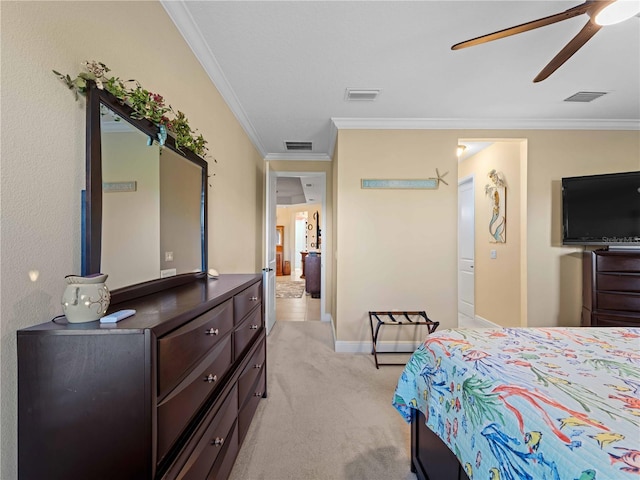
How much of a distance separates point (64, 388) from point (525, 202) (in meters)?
4.23

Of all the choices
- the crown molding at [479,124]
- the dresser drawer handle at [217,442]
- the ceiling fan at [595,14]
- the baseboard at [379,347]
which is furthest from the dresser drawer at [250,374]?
the crown molding at [479,124]

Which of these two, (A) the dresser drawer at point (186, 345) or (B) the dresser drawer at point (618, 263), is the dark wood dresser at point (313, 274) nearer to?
(B) the dresser drawer at point (618, 263)

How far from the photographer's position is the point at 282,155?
4395mm

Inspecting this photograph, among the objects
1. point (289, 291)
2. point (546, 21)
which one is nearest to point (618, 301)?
point (546, 21)

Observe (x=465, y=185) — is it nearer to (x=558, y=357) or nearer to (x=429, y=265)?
(x=429, y=265)

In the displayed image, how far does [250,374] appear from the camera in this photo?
1.76 m

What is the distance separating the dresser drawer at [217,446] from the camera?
1.00 metres

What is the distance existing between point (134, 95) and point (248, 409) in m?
1.86

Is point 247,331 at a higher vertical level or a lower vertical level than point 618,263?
lower

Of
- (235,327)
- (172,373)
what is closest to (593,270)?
(235,327)

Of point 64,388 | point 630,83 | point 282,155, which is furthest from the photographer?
point 282,155

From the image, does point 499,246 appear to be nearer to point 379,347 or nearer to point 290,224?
point 379,347

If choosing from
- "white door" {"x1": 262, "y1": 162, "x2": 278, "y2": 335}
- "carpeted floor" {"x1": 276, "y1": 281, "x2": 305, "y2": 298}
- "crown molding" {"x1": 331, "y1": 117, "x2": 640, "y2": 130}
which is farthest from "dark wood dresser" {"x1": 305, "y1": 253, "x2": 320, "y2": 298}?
"crown molding" {"x1": 331, "y1": 117, "x2": 640, "y2": 130}

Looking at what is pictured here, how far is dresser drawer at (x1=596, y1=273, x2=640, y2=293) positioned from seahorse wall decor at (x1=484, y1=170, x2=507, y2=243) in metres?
1.07
